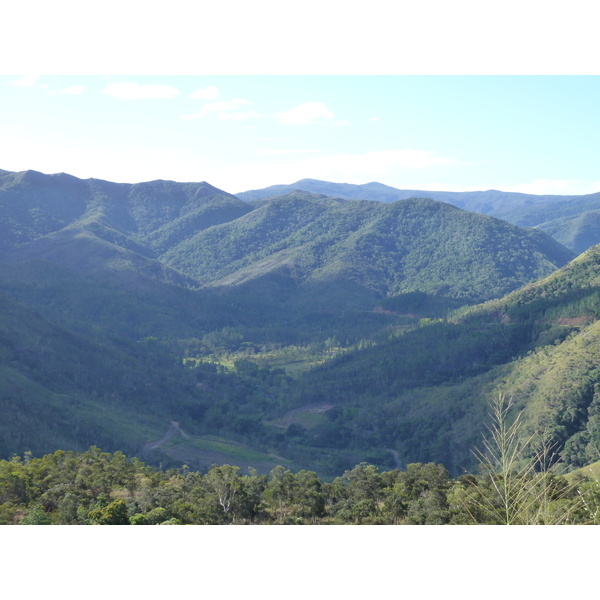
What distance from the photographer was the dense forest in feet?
88.1

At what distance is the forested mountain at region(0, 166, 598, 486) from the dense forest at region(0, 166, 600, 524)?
321 millimetres

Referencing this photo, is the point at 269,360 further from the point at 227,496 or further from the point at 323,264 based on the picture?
the point at 227,496

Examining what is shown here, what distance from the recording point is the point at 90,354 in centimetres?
7656

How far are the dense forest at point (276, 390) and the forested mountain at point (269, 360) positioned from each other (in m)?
0.32

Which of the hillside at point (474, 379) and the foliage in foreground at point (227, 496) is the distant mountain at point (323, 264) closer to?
the hillside at point (474, 379)

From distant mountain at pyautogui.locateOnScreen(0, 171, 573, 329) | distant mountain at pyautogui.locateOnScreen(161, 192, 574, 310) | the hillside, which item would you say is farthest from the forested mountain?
distant mountain at pyautogui.locateOnScreen(161, 192, 574, 310)

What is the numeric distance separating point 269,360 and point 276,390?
55.2 ft


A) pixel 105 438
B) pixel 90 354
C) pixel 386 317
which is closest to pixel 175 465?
pixel 105 438

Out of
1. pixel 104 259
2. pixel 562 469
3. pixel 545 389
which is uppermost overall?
pixel 104 259

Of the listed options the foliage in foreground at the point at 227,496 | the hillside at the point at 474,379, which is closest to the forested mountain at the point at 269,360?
the hillside at the point at 474,379

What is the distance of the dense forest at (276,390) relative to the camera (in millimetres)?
26859

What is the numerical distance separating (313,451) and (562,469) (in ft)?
89.6

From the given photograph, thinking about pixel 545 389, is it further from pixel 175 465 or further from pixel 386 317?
pixel 386 317

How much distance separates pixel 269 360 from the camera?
348 ft
